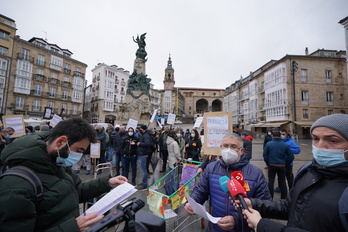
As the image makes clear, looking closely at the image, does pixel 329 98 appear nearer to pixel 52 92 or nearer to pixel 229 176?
pixel 229 176

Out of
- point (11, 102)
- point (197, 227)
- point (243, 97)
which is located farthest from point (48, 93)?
point (243, 97)

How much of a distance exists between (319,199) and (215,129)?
3006 mm

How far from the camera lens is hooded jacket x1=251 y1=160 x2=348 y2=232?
3.67ft

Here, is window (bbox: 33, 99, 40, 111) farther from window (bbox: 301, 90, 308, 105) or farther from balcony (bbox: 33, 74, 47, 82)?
window (bbox: 301, 90, 308, 105)

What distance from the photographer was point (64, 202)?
1.46 m

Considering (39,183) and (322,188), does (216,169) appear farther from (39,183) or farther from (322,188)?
(39,183)

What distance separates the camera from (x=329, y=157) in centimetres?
141

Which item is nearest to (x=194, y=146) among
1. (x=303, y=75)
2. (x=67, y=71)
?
(x=303, y=75)

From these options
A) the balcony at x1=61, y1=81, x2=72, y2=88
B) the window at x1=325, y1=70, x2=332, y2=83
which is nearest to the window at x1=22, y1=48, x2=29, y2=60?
the balcony at x1=61, y1=81, x2=72, y2=88

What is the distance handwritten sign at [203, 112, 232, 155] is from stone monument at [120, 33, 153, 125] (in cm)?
1362

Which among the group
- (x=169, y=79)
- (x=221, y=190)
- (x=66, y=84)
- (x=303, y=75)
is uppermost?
(x=169, y=79)

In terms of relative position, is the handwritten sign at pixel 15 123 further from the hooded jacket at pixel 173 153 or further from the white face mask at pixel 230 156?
the white face mask at pixel 230 156

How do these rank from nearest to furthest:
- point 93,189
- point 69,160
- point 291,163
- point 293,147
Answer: point 69,160
point 93,189
point 291,163
point 293,147

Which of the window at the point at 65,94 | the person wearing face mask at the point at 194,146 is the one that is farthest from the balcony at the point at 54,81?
the person wearing face mask at the point at 194,146
